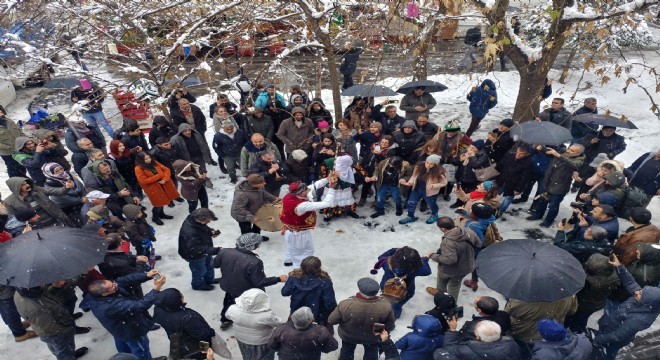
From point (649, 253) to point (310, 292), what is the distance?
3.91 metres

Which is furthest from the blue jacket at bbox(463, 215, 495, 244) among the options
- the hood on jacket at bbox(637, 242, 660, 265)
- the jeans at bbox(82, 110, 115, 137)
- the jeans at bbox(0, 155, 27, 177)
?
the jeans at bbox(0, 155, 27, 177)

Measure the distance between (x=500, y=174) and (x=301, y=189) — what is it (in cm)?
389

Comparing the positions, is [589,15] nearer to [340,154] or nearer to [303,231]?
[340,154]

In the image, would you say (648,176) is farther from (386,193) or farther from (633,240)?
(386,193)

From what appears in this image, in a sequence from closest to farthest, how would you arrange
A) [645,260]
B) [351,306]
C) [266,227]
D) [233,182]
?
1. [351,306]
2. [645,260]
3. [266,227]
4. [233,182]

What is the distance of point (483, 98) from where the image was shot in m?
10.1

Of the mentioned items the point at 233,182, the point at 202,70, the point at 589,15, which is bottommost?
the point at 233,182

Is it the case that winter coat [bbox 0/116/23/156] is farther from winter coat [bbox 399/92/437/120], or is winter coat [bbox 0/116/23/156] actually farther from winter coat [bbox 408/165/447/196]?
winter coat [bbox 399/92/437/120]

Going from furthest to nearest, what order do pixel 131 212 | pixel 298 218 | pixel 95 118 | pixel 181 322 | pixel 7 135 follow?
pixel 95 118
pixel 7 135
pixel 298 218
pixel 131 212
pixel 181 322

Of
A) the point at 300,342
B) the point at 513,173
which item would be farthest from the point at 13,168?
the point at 513,173

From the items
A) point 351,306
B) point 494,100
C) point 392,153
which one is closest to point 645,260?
point 351,306

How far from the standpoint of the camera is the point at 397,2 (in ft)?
21.7

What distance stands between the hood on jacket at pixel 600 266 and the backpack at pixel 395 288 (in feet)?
6.65

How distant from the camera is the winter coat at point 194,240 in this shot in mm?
5480
